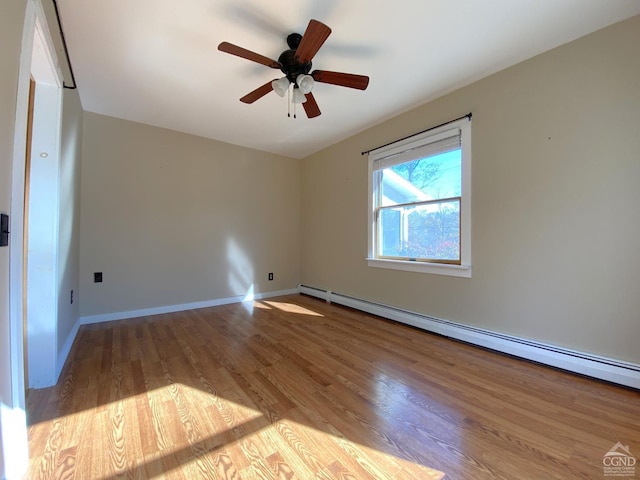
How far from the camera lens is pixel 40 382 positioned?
167 centimetres

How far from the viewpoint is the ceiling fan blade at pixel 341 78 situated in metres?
1.89

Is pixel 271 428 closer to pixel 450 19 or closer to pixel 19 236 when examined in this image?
pixel 19 236

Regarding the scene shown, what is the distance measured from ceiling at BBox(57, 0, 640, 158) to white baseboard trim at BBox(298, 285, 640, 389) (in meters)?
2.27

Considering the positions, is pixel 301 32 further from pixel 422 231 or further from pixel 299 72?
pixel 422 231

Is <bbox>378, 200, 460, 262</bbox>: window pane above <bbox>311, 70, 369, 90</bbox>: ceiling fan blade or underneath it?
underneath

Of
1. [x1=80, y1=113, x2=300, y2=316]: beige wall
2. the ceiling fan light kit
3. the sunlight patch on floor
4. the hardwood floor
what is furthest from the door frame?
the sunlight patch on floor

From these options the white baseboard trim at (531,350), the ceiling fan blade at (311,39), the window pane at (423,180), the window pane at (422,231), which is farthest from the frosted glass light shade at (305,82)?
the white baseboard trim at (531,350)

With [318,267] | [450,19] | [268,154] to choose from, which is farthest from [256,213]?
[450,19]

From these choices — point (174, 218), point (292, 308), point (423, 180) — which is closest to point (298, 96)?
point (423, 180)

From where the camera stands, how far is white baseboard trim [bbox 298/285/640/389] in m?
1.71

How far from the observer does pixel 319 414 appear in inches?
56.6

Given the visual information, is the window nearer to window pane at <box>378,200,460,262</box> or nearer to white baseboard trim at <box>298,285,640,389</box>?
window pane at <box>378,200,460,262</box>

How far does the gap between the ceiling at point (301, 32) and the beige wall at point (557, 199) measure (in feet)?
0.75

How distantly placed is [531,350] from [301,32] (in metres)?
2.95
